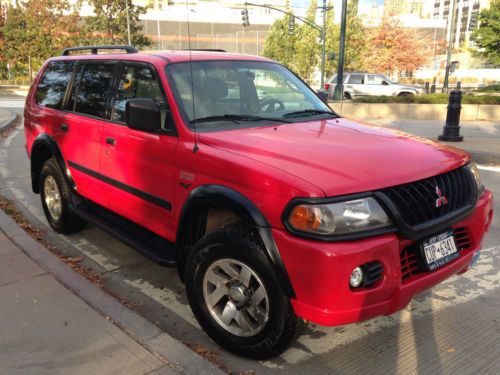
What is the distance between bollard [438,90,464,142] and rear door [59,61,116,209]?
846 centimetres

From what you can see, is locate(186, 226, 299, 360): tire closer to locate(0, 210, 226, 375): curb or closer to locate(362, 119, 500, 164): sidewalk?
locate(0, 210, 226, 375): curb

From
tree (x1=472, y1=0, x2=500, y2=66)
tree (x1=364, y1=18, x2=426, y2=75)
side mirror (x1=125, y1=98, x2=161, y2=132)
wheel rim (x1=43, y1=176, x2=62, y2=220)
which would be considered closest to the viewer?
side mirror (x1=125, y1=98, x2=161, y2=132)

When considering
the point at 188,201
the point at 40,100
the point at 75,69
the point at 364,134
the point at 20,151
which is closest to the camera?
the point at 188,201

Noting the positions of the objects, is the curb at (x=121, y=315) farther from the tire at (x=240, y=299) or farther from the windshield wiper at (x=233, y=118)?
the windshield wiper at (x=233, y=118)

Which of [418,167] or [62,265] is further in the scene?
[62,265]

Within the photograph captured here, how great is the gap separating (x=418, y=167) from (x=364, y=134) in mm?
660

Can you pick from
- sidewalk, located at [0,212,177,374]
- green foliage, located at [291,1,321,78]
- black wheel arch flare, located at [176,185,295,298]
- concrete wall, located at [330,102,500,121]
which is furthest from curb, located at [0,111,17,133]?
green foliage, located at [291,1,321,78]

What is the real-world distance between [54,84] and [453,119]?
28.4 ft

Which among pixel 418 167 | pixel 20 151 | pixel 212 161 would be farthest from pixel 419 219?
pixel 20 151

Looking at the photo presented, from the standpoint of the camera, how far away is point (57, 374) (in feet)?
8.71

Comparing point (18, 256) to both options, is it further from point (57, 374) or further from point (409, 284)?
point (409, 284)

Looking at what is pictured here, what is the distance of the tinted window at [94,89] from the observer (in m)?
4.20

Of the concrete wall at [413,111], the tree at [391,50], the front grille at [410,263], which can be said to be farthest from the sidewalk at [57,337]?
the tree at [391,50]

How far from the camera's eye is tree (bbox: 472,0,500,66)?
30692 millimetres
